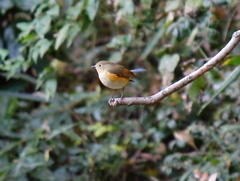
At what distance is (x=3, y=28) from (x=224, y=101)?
2223 millimetres

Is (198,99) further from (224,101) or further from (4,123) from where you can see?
(4,123)

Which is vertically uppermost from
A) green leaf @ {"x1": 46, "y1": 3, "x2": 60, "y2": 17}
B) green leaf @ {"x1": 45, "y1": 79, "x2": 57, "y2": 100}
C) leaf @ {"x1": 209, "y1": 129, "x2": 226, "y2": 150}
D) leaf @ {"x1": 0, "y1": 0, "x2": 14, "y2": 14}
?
leaf @ {"x1": 0, "y1": 0, "x2": 14, "y2": 14}

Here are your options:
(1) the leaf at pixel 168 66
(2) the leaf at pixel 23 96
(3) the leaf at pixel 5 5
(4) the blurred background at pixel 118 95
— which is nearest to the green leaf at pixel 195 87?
(4) the blurred background at pixel 118 95

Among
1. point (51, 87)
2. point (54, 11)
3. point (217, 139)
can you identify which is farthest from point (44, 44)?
point (217, 139)

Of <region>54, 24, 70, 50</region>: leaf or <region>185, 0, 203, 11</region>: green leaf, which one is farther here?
<region>54, 24, 70, 50</region>: leaf

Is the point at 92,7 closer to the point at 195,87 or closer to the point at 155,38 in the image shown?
the point at 155,38

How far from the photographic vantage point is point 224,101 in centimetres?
364

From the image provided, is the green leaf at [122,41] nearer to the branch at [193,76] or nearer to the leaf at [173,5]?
the leaf at [173,5]

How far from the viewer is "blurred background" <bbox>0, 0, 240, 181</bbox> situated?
310 cm

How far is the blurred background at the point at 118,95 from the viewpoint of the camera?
3.10 m

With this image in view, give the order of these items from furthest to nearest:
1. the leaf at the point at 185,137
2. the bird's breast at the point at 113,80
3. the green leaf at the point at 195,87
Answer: the leaf at the point at 185,137, the green leaf at the point at 195,87, the bird's breast at the point at 113,80

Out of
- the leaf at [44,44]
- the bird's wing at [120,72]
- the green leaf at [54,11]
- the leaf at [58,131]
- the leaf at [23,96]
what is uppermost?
the green leaf at [54,11]

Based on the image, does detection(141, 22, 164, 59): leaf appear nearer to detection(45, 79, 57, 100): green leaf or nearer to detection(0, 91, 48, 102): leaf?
detection(45, 79, 57, 100): green leaf

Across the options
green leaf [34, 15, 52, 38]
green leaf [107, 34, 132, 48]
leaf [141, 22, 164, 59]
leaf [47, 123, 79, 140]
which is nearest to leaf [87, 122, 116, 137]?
leaf [47, 123, 79, 140]
